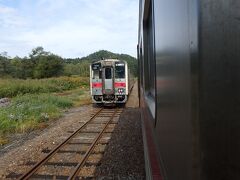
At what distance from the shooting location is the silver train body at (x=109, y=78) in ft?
60.0

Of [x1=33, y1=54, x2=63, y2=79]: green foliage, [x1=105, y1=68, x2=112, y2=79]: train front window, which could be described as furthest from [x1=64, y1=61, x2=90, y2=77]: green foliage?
[x1=105, y1=68, x2=112, y2=79]: train front window

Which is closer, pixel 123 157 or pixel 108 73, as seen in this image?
pixel 123 157

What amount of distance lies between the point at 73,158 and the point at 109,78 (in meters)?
11.0

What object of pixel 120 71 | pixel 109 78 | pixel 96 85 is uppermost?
pixel 120 71

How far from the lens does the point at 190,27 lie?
2.73 ft

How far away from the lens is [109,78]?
1836cm

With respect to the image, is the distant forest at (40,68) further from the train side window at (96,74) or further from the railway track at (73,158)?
the railway track at (73,158)

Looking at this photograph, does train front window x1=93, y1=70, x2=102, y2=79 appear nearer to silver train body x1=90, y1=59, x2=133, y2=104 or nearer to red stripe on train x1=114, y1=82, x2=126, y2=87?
silver train body x1=90, y1=59, x2=133, y2=104

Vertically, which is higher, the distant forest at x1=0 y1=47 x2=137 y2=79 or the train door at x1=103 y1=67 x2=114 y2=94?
the distant forest at x1=0 y1=47 x2=137 y2=79

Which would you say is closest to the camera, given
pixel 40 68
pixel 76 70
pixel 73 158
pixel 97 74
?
pixel 73 158

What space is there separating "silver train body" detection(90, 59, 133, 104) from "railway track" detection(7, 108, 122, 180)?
7.47m

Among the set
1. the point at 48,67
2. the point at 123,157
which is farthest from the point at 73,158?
the point at 48,67

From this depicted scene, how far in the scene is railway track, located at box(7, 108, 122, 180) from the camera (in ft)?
20.7

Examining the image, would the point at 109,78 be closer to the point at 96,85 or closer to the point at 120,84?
the point at 120,84
